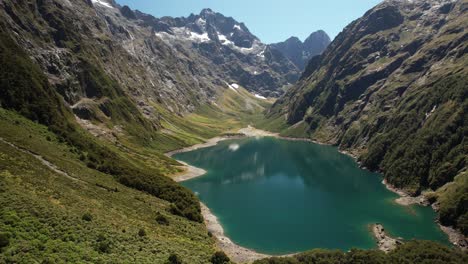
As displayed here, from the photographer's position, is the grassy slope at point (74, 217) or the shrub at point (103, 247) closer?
the grassy slope at point (74, 217)

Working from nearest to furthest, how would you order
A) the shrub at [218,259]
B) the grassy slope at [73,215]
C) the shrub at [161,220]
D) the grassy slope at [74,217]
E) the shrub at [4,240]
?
the shrub at [4,240] → the grassy slope at [74,217] → the grassy slope at [73,215] → the shrub at [218,259] → the shrub at [161,220]

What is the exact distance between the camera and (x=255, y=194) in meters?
151

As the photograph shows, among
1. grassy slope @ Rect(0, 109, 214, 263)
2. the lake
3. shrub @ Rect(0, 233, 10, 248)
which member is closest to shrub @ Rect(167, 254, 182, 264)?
grassy slope @ Rect(0, 109, 214, 263)

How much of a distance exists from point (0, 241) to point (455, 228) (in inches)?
4313

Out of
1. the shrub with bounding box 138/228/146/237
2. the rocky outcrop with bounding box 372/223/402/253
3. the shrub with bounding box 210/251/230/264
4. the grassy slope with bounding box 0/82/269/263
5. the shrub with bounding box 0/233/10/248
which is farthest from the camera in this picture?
the rocky outcrop with bounding box 372/223/402/253

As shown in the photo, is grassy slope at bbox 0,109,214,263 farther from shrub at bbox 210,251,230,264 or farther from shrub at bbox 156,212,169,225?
shrub at bbox 210,251,230,264

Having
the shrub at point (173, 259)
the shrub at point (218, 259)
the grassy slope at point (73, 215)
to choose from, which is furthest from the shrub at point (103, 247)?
the shrub at point (218, 259)

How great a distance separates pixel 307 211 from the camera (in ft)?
424

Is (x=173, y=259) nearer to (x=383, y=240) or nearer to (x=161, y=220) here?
(x=161, y=220)

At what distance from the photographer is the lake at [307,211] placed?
102562mm

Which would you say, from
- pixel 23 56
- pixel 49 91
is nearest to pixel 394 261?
pixel 49 91

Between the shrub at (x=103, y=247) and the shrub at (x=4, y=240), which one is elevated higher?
the shrub at (x=4, y=240)

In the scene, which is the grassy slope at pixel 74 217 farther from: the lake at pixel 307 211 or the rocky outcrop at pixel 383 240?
the rocky outcrop at pixel 383 240

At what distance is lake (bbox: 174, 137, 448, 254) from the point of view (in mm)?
102562
